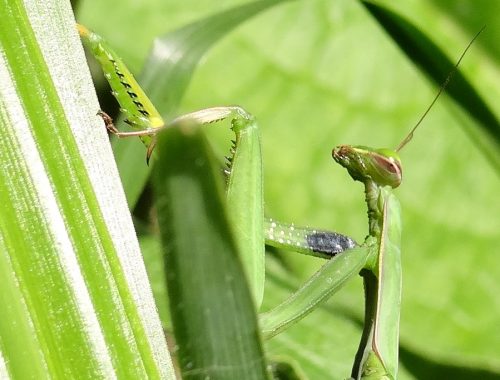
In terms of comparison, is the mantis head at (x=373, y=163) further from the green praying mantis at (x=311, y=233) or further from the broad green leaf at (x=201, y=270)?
the broad green leaf at (x=201, y=270)

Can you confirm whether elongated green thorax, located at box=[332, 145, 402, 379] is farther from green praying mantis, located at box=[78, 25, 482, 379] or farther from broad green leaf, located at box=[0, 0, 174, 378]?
broad green leaf, located at box=[0, 0, 174, 378]

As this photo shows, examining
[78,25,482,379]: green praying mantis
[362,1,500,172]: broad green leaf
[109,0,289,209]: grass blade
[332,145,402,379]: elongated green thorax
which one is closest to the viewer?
[78,25,482,379]: green praying mantis

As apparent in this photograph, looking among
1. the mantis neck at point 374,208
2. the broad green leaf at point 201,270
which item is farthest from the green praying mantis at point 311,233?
the broad green leaf at point 201,270

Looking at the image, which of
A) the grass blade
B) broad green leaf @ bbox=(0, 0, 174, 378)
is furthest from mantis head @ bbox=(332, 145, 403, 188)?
broad green leaf @ bbox=(0, 0, 174, 378)

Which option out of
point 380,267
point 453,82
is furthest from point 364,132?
point 380,267

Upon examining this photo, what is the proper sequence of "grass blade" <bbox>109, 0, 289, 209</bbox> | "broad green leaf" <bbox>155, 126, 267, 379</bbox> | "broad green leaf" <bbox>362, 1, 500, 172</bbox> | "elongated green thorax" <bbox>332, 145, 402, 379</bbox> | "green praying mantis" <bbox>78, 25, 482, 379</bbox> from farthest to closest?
1. "broad green leaf" <bbox>362, 1, 500, 172</bbox>
2. "grass blade" <bbox>109, 0, 289, 209</bbox>
3. "elongated green thorax" <bbox>332, 145, 402, 379</bbox>
4. "green praying mantis" <bbox>78, 25, 482, 379</bbox>
5. "broad green leaf" <bbox>155, 126, 267, 379</bbox>

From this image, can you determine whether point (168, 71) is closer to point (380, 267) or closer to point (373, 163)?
point (373, 163)

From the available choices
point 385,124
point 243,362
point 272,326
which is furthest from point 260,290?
point 385,124
